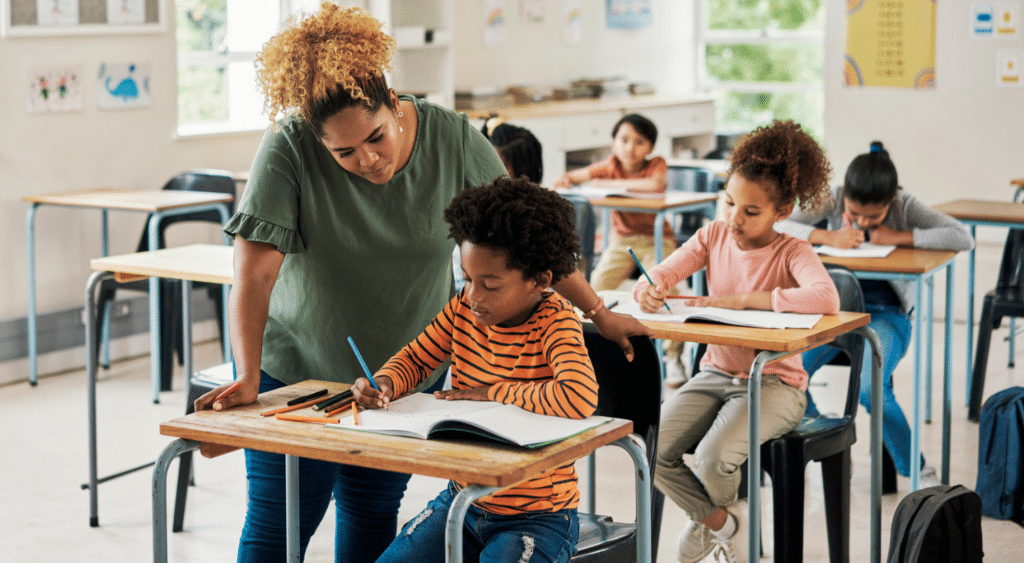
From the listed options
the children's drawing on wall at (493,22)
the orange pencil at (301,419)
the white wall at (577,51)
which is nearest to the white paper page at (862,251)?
the orange pencil at (301,419)

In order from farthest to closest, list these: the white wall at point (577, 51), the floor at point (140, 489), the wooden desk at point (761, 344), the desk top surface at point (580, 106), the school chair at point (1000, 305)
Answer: the white wall at point (577, 51), the desk top surface at point (580, 106), the school chair at point (1000, 305), the floor at point (140, 489), the wooden desk at point (761, 344)

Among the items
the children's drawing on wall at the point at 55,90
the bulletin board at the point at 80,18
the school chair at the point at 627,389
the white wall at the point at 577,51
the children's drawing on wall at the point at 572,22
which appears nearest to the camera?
the school chair at the point at 627,389

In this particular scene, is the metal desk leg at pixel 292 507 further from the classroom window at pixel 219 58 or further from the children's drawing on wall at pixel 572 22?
the children's drawing on wall at pixel 572 22

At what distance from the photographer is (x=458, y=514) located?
131 centimetres

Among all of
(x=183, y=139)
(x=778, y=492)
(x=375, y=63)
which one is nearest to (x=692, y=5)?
(x=183, y=139)

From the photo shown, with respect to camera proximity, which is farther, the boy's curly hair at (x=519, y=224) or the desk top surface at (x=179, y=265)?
the desk top surface at (x=179, y=265)

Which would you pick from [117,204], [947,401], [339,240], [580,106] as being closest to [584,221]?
[947,401]

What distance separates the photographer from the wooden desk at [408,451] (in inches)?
51.6

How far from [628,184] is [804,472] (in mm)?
2505

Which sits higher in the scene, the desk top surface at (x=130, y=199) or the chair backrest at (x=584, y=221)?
the desk top surface at (x=130, y=199)

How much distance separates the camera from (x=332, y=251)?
5.89 feet

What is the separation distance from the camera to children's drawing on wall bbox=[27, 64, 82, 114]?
454 centimetres

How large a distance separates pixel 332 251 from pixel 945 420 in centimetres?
215

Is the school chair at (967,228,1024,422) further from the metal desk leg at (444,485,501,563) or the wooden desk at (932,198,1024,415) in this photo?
the metal desk leg at (444,485,501,563)
